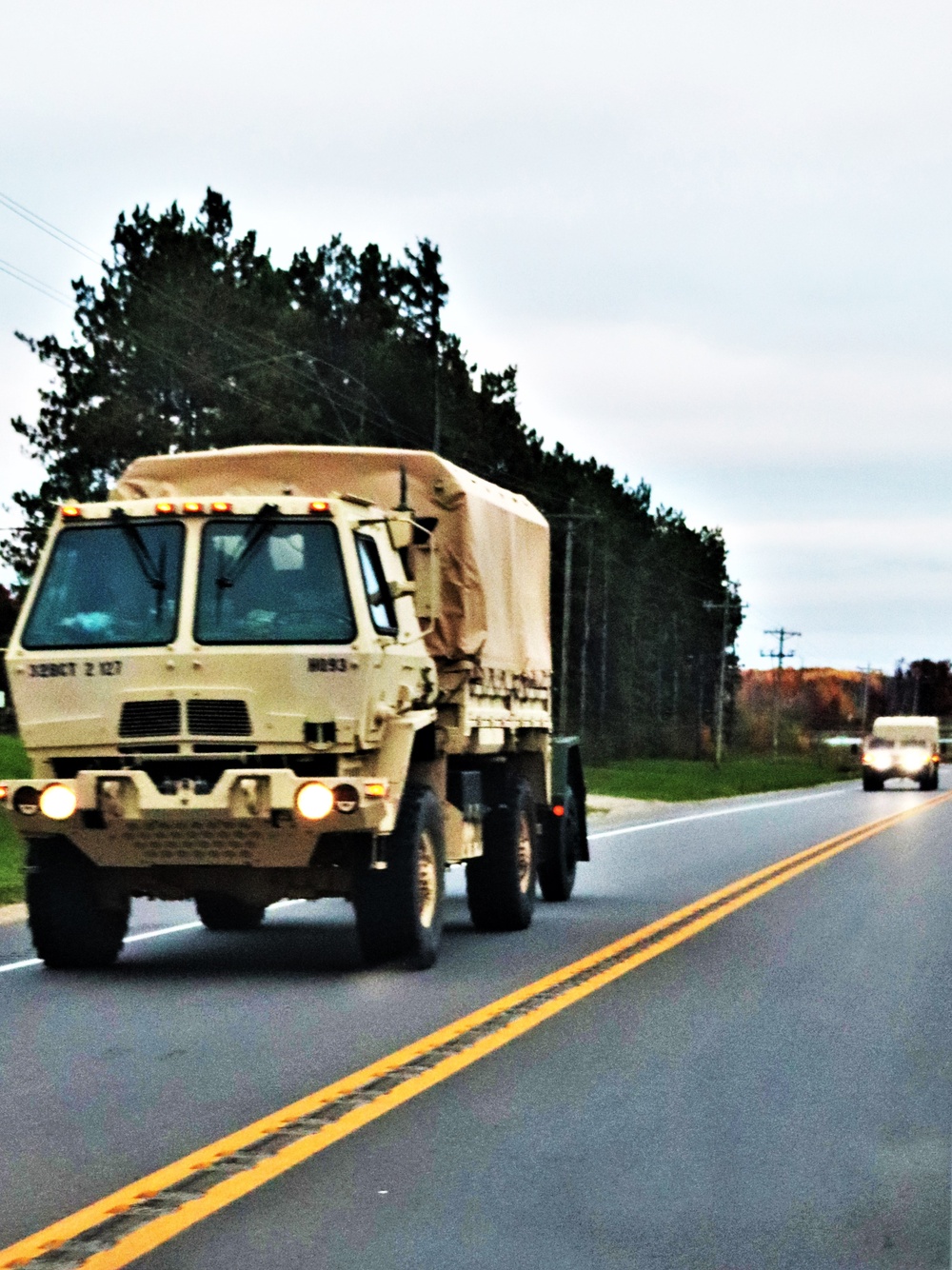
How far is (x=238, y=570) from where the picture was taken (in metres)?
14.1

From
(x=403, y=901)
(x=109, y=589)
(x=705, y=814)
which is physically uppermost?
(x=109, y=589)

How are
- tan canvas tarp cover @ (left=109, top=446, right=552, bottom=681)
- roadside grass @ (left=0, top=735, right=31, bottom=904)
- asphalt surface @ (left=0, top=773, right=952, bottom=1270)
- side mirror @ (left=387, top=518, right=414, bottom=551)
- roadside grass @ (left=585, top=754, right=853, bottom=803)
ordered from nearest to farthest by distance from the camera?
1. asphalt surface @ (left=0, top=773, right=952, bottom=1270)
2. side mirror @ (left=387, top=518, right=414, bottom=551)
3. tan canvas tarp cover @ (left=109, top=446, right=552, bottom=681)
4. roadside grass @ (left=0, top=735, right=31, bottom=904)
5. roadside grass @ (left=585, top=754, right=853, bottom=803)

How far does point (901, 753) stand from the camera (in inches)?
2616

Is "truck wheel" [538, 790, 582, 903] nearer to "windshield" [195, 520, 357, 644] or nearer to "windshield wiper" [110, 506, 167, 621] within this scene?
"windshield" [195, 520, 357, 644]

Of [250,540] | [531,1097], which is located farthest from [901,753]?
[531,1097]

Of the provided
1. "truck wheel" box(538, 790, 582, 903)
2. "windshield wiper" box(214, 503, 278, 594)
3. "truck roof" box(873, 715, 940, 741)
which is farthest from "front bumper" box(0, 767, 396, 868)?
"truck roof" box(873, 715, 940, 741)

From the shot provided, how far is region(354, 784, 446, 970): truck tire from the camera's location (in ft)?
46.2

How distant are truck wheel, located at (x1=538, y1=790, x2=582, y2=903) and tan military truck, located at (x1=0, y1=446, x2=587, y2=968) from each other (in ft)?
15.4

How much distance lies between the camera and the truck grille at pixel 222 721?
541 inches

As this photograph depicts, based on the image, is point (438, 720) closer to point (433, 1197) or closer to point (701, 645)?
point (433, 1197)

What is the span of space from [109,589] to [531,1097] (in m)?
5.59

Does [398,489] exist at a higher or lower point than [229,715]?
higher

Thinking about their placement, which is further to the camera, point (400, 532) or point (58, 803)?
point (400, 532)

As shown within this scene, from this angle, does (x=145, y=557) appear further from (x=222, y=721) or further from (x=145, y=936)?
(x=145, y=936)
